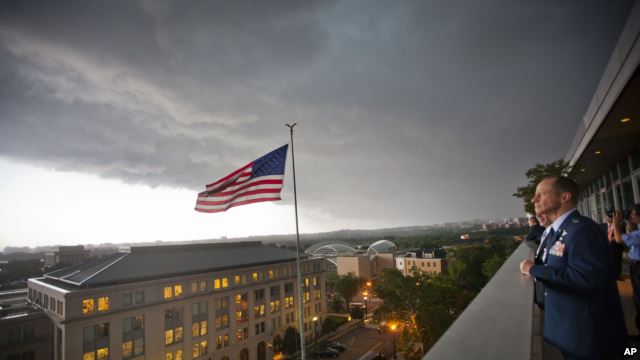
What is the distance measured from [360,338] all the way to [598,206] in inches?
1623

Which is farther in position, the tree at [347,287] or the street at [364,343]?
the tree at [347,287]

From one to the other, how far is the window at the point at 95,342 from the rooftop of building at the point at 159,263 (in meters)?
5.35

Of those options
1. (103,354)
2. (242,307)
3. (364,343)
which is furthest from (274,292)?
(103,354)

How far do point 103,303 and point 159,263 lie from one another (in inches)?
443

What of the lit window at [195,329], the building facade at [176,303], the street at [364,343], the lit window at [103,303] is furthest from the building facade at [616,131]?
the lit window at [103,303]

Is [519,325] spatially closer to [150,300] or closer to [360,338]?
[150,300]

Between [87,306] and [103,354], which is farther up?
[87,306]

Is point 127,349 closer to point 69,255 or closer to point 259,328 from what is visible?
point 259,328

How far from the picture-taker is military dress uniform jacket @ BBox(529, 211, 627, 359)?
2.63 meters

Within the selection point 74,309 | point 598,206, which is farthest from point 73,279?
point 598,206

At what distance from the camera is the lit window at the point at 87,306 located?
125ft

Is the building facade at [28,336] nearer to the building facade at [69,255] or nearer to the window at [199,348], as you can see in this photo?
the window at [199,348]

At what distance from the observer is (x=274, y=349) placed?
189 feet

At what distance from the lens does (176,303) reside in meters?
46.1
